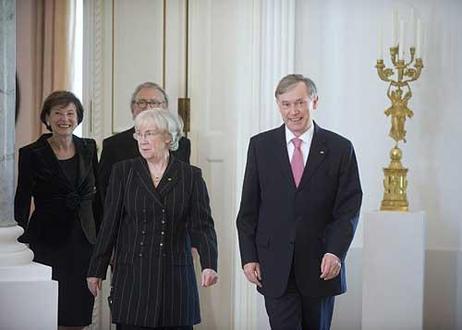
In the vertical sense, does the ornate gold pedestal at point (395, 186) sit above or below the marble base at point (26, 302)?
above

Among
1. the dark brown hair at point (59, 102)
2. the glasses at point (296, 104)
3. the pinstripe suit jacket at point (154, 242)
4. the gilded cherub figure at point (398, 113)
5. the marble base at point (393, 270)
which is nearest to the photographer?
the pinstripe suit jacket at point (154, 242)

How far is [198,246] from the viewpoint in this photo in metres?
3.53

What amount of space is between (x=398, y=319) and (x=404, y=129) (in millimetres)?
1020

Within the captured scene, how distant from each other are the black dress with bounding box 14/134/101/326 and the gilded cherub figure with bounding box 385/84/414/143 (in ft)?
5.34

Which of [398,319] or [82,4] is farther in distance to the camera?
[82,4]

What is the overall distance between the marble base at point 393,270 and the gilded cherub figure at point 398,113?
424 millimetres

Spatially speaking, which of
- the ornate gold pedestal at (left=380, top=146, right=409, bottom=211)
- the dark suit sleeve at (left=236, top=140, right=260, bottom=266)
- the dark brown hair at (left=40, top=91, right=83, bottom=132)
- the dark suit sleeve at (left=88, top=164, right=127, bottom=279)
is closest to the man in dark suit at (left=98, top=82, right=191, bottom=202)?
the dark brown hair at (left=40, top=91, right=83, bottom=132)

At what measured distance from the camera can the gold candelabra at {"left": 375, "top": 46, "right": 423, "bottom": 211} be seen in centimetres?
455

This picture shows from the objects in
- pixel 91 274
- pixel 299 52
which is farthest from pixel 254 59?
pixel 91 274

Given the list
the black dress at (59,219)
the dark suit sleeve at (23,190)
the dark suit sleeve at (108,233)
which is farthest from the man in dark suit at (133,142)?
the dark suit sleeve at (108,233)

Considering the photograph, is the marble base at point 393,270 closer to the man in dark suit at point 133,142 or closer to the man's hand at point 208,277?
the man in dark suit at point 133,142

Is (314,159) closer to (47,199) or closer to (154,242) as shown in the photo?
(154,242)

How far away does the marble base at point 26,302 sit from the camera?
3561mm

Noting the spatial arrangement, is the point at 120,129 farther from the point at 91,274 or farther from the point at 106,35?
the point at 91,274
